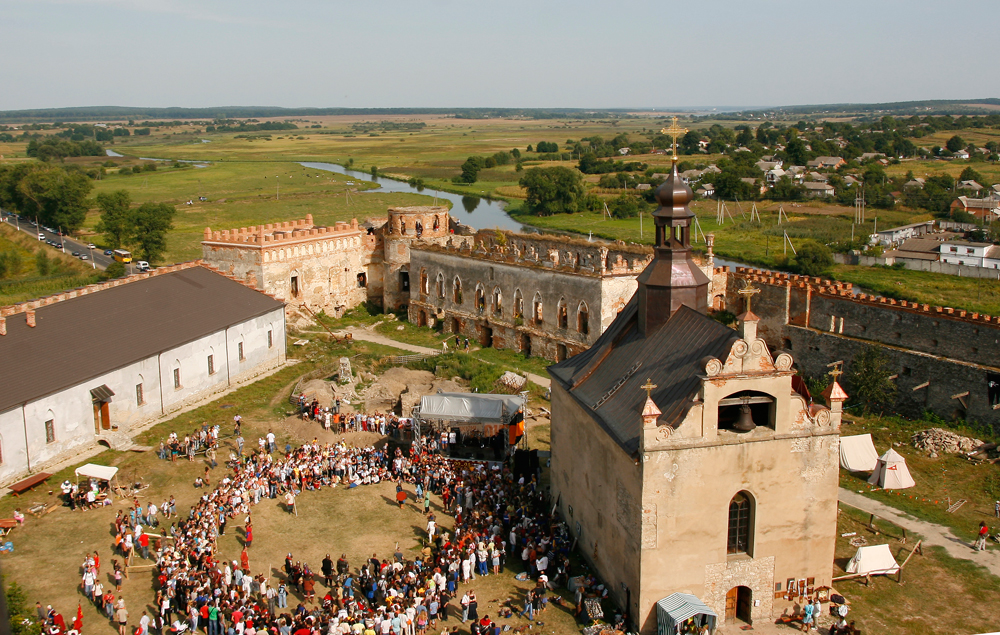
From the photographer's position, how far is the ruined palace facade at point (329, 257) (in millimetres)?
55625

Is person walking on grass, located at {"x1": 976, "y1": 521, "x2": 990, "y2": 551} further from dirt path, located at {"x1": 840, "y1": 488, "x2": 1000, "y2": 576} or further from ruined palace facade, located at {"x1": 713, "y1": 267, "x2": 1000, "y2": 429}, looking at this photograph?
ruined palace facade, located at {"x1": 713, "y1": 267, "x2": 1000, "y2": 429}

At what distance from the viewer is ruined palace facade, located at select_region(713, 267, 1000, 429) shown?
132 feet

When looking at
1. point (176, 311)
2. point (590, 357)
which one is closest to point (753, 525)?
point (590, 357)

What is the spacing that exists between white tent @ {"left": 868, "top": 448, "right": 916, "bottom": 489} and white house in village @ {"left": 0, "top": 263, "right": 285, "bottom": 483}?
31.3 m

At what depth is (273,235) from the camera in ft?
188

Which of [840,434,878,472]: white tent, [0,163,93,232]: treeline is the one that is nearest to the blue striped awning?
[840,434,878,472]: white tent

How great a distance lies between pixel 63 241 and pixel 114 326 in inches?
2575

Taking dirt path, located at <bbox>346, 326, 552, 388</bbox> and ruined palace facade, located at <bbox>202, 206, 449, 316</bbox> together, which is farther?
ruined palace facade, located at <bbox>202, 206, 449, 316</bbox>

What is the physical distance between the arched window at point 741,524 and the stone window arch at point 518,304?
30493 millimetres

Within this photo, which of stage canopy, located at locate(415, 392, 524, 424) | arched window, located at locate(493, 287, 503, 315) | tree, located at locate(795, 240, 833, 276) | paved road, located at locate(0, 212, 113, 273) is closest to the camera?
stage canopy, located at locate(415, 392, 524, 424)

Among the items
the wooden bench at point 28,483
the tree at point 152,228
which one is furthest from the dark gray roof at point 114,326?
the tree at point 152,228

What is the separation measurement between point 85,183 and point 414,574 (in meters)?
99.7

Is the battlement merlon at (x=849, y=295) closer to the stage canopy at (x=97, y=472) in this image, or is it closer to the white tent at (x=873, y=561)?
the white tent at (x=873, y=561)

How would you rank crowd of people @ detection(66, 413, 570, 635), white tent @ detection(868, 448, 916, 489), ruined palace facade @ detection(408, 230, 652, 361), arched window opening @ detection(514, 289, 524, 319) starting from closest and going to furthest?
crowd of people @ detection(66, 413, 570, 635) → white tent @ detection(868, 448, 916, 489) → ruined palace facade @ detection(408, 230, 652, 361) → arched window opening @ detection(514, 289, 524, 319)
